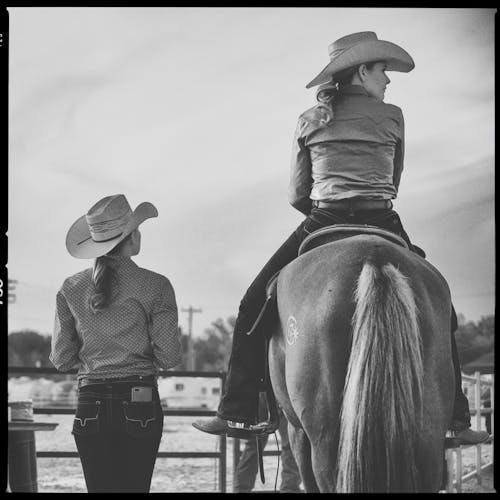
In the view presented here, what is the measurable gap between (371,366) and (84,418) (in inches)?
52.5

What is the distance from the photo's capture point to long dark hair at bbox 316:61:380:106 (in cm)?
417

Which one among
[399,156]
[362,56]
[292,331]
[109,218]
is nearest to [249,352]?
[292,331]

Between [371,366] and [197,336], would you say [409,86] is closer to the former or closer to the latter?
[371,366]

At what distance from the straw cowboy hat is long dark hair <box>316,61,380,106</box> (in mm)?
40

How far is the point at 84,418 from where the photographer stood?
377 cm

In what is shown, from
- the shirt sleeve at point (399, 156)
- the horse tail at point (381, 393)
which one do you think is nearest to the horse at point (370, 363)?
the horse tail at point (381, 393)

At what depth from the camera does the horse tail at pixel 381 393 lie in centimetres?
318

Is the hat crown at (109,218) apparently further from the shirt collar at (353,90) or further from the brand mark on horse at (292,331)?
the shirt collar at (353,90)

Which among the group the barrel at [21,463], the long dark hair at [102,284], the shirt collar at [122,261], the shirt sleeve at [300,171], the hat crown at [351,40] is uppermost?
the hat crown at [351,40]

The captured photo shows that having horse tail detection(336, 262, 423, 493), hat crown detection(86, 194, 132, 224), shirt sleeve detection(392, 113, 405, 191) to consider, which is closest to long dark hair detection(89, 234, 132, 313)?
hat crown detection(86, 194, 132, 224)

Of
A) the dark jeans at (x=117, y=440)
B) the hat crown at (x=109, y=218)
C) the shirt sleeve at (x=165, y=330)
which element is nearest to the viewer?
the dark jeans at (x=117, y=440)

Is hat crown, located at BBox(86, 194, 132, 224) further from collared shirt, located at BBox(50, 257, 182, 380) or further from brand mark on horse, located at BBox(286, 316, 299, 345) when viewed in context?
brand mark on horse, located at BBox(286, 316, 299, 345)

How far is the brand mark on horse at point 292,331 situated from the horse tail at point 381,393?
32cm
